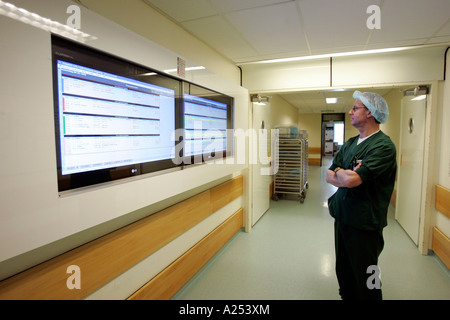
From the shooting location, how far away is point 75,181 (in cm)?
127

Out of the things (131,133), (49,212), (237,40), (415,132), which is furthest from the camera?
(415,132)

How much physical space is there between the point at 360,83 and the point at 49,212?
3.50 m

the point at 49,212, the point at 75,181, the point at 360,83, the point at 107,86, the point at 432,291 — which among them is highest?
the point at 360,83

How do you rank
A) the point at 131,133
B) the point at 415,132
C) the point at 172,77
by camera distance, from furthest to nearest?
the point at 415,132 < the point at 172,77 < the point at 131,133

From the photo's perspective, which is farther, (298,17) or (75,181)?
(298,17)

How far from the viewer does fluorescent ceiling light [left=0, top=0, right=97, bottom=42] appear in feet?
3.01

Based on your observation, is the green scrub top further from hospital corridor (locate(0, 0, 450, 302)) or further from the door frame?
the door frame

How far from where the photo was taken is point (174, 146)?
2.02 metres

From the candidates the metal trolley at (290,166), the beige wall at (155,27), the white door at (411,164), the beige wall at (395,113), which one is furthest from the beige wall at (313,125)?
the beige wall at (155,27)

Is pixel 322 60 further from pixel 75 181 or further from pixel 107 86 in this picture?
pixel 75 181

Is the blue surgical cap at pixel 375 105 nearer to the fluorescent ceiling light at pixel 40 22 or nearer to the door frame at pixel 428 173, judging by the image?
the door frame at pixel 428 173

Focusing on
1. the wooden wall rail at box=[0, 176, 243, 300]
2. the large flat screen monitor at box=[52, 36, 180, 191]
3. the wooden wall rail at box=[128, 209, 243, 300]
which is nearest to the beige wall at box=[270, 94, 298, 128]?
the wooden wall rail at box=[128, 209, 243, 300]
